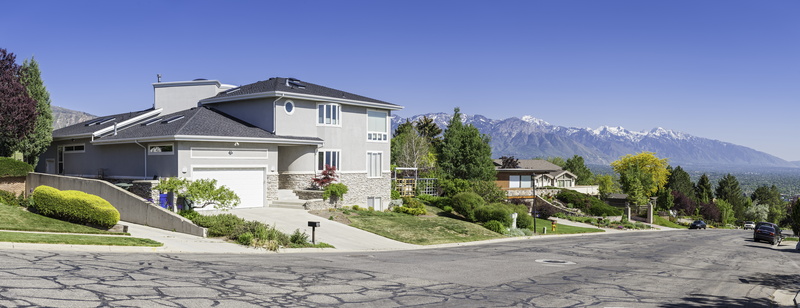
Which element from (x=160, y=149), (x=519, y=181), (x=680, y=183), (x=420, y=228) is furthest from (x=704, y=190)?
(x=160, y=149)

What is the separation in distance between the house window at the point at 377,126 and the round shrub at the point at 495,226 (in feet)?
32.0

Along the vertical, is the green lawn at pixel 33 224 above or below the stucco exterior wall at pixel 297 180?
below

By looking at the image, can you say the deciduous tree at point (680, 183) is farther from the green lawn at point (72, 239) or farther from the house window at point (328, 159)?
the green lawn at point (72, 239)

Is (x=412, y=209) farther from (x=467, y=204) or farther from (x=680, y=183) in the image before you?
(x=680, y=183)

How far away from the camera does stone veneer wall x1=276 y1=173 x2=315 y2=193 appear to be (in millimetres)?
35938

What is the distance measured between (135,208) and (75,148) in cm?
1534

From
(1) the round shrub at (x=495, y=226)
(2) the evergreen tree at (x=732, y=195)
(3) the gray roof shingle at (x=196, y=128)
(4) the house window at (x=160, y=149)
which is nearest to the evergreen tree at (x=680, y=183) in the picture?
(2) the evergreen tree at (x=732, y=195)

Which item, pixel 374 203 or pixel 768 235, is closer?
pixel 374 203

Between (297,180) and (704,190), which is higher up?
(297,180)

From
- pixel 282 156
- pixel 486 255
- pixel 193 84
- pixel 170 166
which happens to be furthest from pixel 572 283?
pixel 193 84

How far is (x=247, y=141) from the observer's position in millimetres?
31609

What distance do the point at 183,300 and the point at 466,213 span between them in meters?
29.4

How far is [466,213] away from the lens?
3916 centimetres

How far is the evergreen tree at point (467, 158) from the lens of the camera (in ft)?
187
